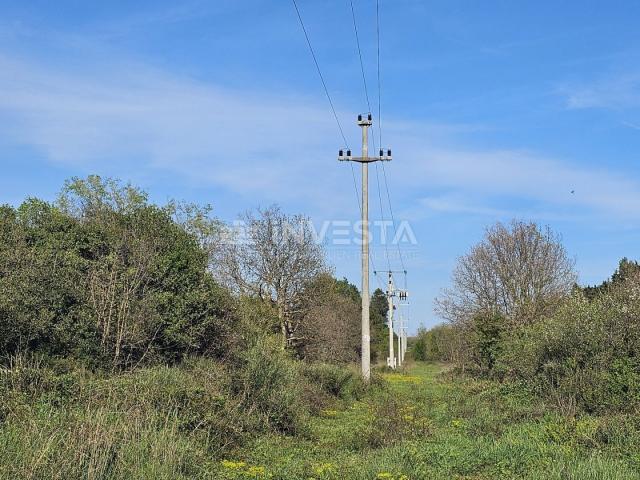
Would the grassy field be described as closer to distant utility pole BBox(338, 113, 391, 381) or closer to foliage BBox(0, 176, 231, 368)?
foliage BBox(0, 176, 231, 368)

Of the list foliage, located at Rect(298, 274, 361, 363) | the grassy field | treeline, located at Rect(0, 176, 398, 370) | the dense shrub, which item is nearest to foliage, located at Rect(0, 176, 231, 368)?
treeline, located at Rect(0, 176, 398, 370)

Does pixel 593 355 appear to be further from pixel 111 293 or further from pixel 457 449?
pixel 111 293

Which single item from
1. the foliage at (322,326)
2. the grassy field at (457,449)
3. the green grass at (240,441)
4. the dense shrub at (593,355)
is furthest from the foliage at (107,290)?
the foliage at (322,326)

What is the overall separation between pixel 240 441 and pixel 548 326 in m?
10.4

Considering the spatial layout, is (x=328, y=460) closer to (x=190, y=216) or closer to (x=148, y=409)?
(x=148, y=409)

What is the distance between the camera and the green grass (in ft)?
24.9

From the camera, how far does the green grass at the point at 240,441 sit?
7.59 m

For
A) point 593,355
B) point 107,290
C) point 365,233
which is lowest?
point 593,355

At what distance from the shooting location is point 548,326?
17.8 m

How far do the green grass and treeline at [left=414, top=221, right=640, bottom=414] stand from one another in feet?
4.30

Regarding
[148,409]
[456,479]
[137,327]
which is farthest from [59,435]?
[137,327]

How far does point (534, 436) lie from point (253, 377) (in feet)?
19.4

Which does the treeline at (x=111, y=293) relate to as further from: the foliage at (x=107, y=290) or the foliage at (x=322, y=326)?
the foliage at (x=322, y=326)

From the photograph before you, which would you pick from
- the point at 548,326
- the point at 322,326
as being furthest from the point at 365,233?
the point at 322,326
